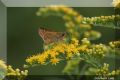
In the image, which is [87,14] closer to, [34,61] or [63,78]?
[63,78]

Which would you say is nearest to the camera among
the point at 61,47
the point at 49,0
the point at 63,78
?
the point at 61,47

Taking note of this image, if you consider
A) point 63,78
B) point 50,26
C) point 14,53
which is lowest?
point 63,78

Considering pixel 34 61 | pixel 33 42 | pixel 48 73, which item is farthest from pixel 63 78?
pixel 34 61

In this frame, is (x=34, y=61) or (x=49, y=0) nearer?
(x=34, y=61)

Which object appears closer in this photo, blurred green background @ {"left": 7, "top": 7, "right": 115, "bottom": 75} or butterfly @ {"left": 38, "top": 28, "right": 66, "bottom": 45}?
butterfly @ {"left": 38, "top": 28, "right": 66, "bottom": 45}

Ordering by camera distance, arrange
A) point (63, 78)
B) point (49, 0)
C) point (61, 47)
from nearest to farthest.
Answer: point (61, 47), point (49, 0), point (63, 78)

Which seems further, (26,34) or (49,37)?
(26,34)

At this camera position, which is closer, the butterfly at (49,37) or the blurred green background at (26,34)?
the butterfly at (49,37)

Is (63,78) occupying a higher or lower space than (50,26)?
lower
